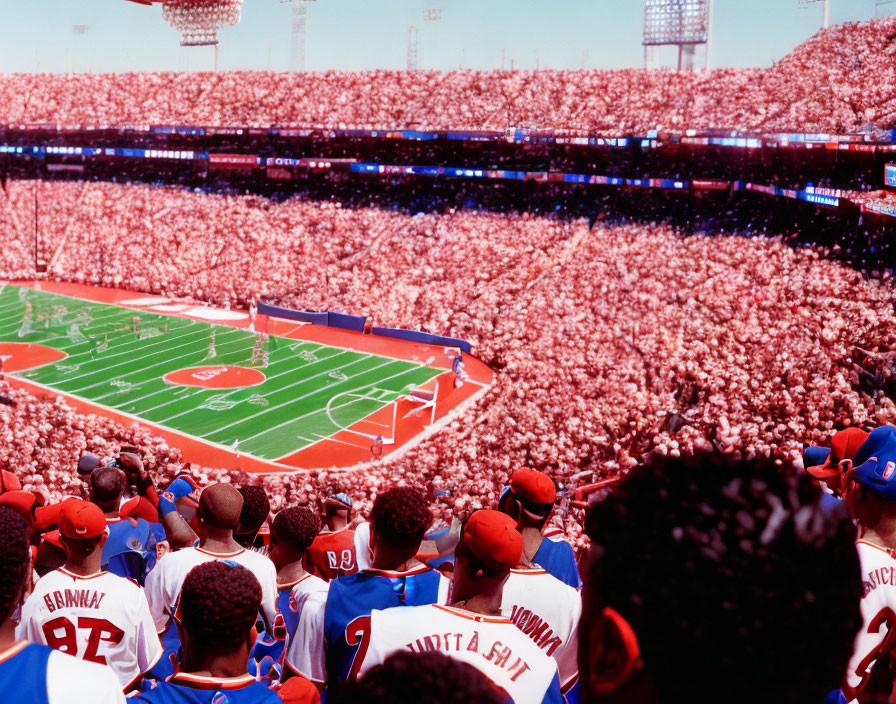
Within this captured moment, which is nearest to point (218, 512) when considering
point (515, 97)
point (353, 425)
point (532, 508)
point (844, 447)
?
point (532, 508)

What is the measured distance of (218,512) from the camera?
4156 mm

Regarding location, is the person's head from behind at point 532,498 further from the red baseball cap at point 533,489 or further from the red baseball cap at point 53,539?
the red baseball cap at point 53,539

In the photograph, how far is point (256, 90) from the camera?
3606 centimetres

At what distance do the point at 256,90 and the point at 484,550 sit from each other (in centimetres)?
3693

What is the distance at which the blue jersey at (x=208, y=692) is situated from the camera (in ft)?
7.94

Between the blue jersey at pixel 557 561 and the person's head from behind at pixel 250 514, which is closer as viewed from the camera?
the blue jersey at pixel 557 561

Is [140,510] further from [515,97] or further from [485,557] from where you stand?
[515,97]

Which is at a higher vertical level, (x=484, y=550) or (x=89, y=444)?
(x=484, y=550)

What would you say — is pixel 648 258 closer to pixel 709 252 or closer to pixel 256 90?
pixel 709 252

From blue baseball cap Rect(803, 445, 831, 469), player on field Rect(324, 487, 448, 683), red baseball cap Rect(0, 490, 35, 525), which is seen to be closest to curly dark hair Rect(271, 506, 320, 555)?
player on field Rect(324, 487, 448, 683)

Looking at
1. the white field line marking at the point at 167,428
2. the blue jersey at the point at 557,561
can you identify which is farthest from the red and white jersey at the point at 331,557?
the white field line marking at the point at 167,428

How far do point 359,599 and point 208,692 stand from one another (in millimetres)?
941

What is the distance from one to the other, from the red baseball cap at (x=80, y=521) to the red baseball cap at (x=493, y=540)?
2115mm

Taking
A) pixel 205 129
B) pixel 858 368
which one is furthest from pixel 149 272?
pixel 858 368
